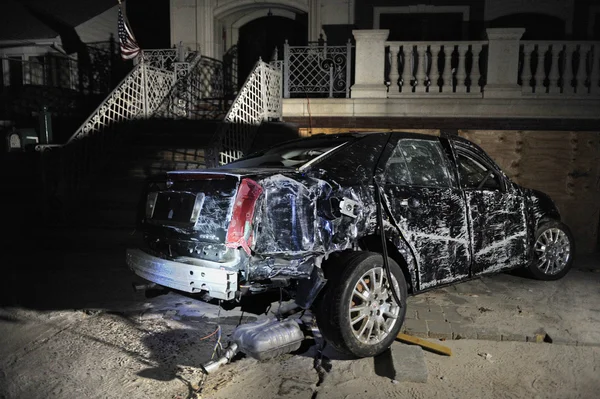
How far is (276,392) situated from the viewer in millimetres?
3348

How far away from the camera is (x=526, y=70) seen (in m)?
10.1

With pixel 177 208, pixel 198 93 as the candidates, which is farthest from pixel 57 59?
pixel 177 208

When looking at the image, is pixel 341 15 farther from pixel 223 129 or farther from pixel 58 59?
pixel 58 59

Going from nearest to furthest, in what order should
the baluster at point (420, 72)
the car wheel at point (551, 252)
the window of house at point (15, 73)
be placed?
the car wheel at point (551, 252) → the baluster at point (420, 72) → the window of house at point (15, 73)

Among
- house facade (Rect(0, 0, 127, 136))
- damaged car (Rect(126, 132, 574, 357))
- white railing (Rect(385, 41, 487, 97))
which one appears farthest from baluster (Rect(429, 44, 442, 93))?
house facade (Rect(0, 0, 127, 136))

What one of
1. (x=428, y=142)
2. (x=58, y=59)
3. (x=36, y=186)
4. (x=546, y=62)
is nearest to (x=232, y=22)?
(x=58, y=59)

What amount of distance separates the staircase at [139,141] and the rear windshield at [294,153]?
2.98 meters

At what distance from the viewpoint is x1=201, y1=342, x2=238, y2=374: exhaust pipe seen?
3.59 m

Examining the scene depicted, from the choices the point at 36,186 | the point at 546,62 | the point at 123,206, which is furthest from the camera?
the point at 546,62

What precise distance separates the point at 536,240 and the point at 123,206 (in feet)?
21.3

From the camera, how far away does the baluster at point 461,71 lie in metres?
10.2

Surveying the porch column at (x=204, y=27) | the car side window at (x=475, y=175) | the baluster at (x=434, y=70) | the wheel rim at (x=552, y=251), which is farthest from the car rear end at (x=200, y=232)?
the porch column at (x=204, y=27)

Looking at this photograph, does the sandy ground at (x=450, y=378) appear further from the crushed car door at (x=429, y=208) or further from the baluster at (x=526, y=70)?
the baluster at (x=526, y=70)

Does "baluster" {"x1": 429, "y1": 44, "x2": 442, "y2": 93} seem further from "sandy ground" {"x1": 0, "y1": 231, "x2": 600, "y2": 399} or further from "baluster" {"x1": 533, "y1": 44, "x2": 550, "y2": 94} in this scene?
"sandy ground" {"x1": 0, "y1": 231, "x2": 600, "y2": 399}
